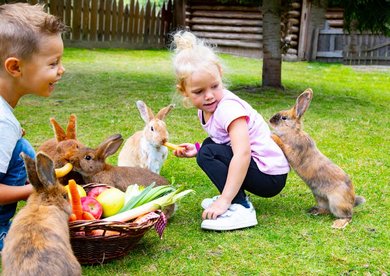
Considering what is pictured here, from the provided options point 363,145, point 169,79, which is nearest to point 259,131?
point 363,145

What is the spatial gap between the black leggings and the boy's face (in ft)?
3.94

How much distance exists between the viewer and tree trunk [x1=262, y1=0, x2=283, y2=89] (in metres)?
8.46

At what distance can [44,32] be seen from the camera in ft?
9.03

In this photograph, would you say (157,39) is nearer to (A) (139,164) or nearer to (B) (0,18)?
(A) (139,164)

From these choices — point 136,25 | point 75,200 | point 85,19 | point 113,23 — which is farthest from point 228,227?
point 136,25

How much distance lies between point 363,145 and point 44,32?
400 centimetres

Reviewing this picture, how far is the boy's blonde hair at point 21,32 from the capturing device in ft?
8.84

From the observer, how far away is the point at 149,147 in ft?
14.2

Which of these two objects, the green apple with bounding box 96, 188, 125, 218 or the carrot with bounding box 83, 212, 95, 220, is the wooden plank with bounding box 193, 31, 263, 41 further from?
the carrot with bounding box 83, 212, 95, 220

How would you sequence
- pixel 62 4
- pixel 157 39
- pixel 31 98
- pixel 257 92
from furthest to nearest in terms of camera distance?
pixel 157 39
pixel 62 4
pixel 257 92
pixel 31 98

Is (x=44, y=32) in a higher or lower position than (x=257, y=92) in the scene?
higher

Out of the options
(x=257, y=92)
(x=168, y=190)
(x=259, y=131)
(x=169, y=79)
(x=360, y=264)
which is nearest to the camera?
(x=360, y=264)

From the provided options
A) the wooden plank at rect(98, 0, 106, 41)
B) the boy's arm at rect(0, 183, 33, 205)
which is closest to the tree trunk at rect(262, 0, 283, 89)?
the boy's arm at rect(0, 183, 33, 205)

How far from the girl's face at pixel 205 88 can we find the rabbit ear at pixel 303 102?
614 mm
